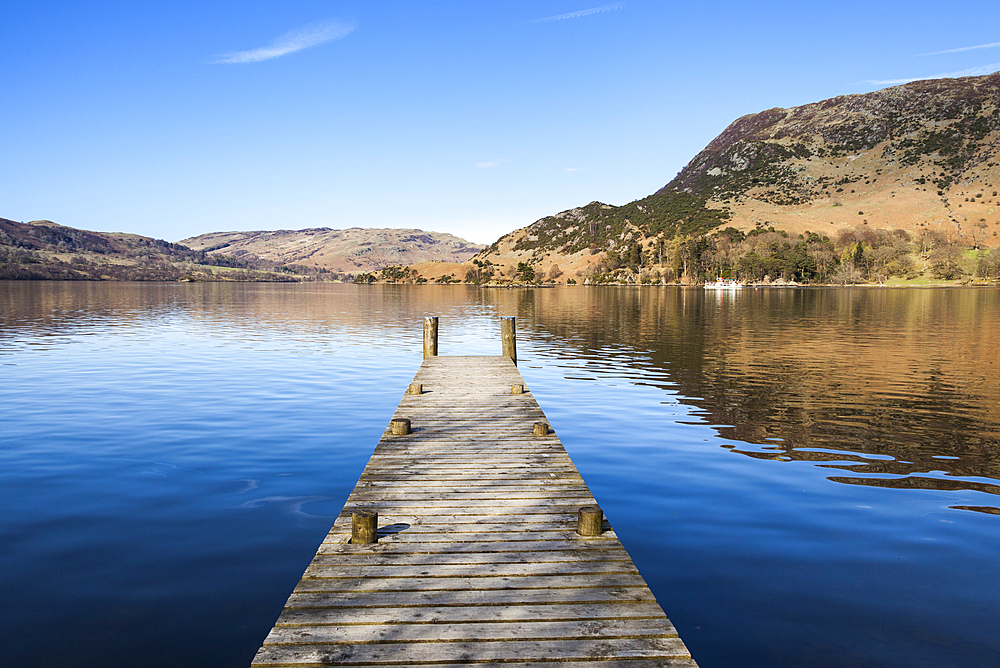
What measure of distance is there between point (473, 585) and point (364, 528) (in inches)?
66.5

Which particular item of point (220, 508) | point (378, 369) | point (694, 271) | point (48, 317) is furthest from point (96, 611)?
point (694, 271)

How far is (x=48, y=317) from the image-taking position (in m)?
56.7

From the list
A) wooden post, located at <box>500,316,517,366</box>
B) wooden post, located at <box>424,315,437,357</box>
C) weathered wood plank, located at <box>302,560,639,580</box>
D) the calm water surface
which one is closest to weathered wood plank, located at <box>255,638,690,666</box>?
weathered wood plank, located at <box>302,560,639,580</box>

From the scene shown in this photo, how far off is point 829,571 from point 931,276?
18557cm

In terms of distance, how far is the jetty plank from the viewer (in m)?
4.95

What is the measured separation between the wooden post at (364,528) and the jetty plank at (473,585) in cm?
12

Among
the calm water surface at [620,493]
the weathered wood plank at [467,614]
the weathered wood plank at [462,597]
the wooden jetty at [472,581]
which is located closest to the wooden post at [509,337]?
the calm water surface at [620,493]

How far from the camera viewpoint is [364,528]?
7.05 m

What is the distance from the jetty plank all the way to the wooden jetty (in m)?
0.02

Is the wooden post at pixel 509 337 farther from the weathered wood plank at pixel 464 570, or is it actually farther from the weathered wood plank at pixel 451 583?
the weathered wood plank at pixel 451 583

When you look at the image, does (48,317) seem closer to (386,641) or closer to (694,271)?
(386,641)

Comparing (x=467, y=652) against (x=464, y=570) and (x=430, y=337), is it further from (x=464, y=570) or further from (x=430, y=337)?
(x=430, y=337)

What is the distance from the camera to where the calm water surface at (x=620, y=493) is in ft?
23.7

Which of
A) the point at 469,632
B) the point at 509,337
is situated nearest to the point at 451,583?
the point at 469,632
